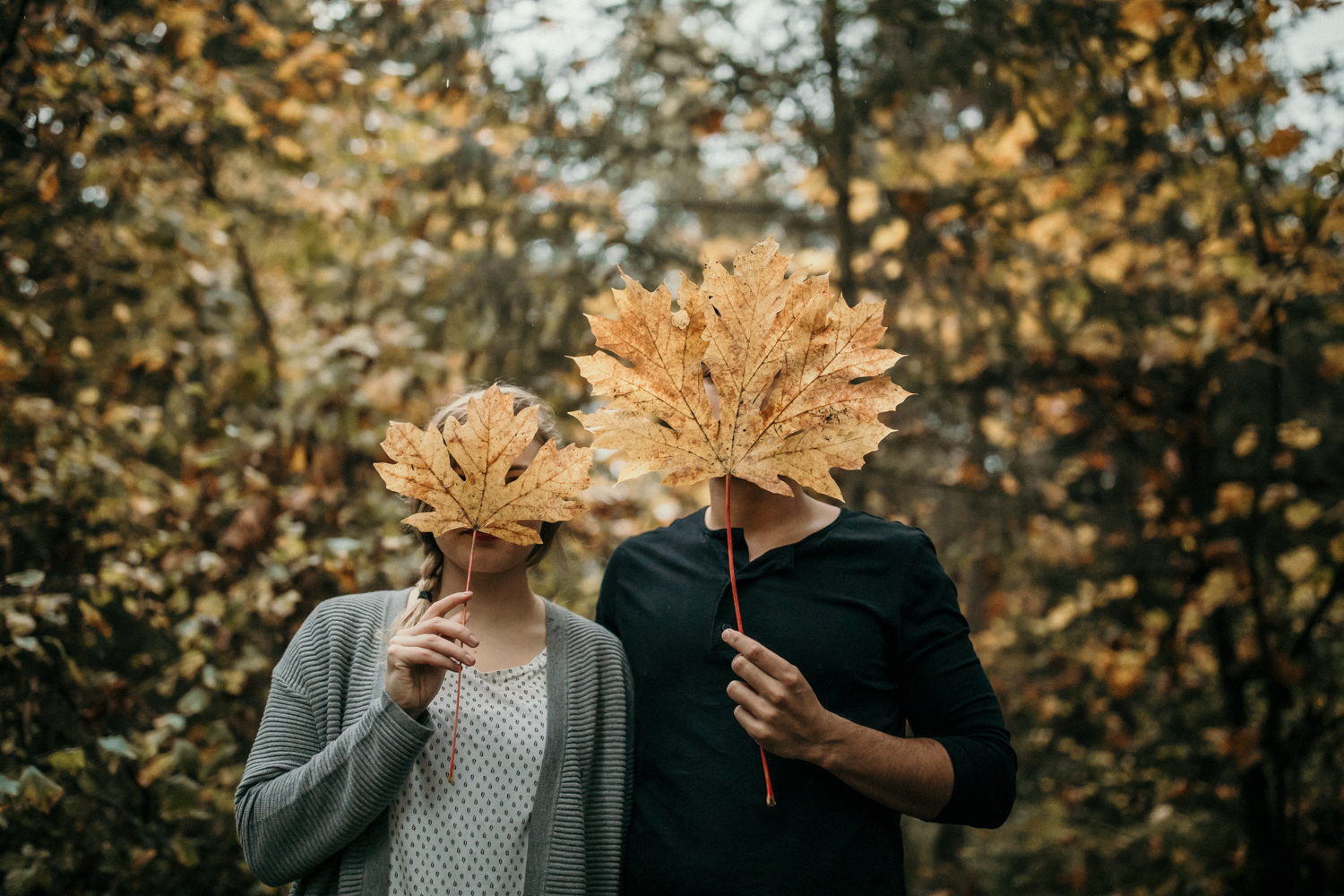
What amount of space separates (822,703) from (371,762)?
2.94 feet

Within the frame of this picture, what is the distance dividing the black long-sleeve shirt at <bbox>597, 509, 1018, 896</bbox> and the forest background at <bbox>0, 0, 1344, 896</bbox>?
992 mm

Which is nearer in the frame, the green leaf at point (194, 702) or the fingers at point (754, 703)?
the fingers at point (754, 703)

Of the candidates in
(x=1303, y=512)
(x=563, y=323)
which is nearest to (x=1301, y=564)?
(x=1303, y=512)

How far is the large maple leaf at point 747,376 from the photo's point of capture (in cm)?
152

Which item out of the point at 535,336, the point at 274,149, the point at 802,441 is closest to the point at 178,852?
the point at 802,441

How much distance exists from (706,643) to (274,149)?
424cm

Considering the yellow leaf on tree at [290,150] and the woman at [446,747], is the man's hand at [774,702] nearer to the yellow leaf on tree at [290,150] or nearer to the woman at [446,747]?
the woman at [446,747]

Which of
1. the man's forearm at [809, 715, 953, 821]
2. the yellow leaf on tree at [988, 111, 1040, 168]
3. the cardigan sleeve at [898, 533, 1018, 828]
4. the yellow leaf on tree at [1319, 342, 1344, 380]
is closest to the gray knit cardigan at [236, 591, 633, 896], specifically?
the man's forearm at [809, 715, 953, 821]

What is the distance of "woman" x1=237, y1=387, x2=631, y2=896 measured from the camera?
1.52 metres

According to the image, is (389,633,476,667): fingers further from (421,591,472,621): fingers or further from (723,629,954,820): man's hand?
(723,629,954,820): man's hand

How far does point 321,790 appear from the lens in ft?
5.04

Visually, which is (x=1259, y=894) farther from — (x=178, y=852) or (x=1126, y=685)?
(x=178, y=852)

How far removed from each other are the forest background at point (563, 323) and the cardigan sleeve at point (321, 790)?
3.60 ft

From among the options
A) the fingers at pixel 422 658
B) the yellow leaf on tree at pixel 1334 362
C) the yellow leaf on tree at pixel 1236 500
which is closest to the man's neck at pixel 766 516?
the fingers at pixel 422 658
